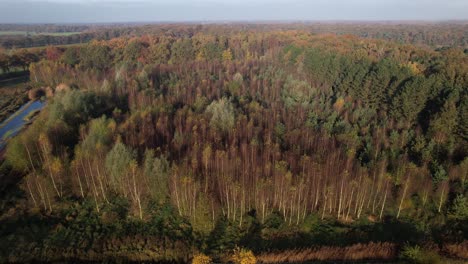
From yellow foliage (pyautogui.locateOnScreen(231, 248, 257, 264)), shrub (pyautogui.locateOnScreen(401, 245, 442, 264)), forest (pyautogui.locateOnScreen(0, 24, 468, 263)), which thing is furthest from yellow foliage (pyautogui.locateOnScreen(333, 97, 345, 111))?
yellow foliage (pyautogui.locateOnScreen(231, 248, 257, 264))

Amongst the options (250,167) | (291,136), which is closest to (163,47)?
(291,136)

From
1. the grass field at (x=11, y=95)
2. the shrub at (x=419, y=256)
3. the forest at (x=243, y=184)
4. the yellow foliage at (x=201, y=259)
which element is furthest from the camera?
the grass field at (x=11, y=95)

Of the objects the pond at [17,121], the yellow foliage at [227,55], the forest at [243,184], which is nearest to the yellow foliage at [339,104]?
the forest at [243,184]

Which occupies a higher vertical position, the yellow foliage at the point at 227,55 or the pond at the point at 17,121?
the yellow foliage at the point at 227,55

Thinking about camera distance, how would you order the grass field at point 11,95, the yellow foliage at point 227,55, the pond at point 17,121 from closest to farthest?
the pond at point 17,121 < the grass field at point 11,95 < the yellow foliage at point 227,55

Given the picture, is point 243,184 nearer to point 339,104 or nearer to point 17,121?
point 339,104

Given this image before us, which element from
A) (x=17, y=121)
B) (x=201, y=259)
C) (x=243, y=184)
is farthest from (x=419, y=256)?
(x=17, y=121)

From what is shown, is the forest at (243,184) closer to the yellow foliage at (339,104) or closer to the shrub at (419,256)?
the shrub at (419,256)
